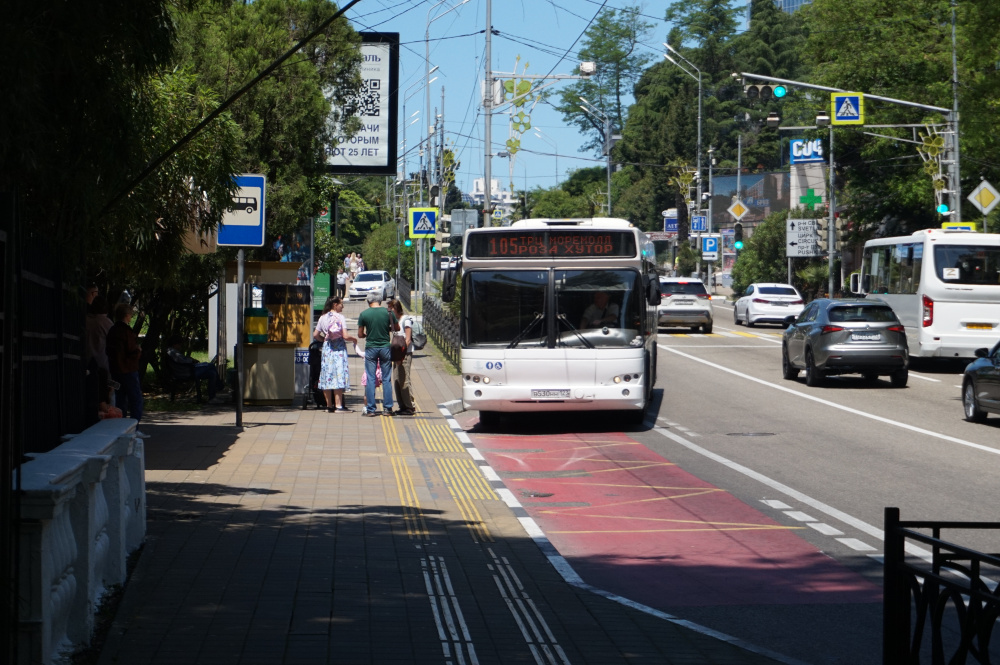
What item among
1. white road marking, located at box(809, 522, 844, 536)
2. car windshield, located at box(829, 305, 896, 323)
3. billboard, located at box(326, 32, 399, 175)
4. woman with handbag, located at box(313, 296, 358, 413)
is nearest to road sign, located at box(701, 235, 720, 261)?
billboard, located at box(326, 32, 399, 175)

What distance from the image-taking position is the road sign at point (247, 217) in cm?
1608

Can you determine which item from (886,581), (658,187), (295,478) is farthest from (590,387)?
(658,187)

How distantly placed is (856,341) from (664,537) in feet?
49.1

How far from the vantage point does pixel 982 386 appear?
59.1 ft

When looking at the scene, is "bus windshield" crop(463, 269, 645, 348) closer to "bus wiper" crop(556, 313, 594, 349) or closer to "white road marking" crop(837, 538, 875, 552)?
"bus wiper" crop(556, 313, 594, 349)

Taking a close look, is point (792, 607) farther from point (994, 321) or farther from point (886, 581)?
point (994, 321)

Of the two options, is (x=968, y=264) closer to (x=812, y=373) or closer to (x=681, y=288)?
(x=812, y=373)

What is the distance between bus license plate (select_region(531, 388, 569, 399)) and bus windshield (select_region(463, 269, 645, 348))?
632mm

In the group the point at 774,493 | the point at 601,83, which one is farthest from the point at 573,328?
the point at 601,83

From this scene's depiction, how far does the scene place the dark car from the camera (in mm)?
23828

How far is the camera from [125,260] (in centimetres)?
Answer: 1080

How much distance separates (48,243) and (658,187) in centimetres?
9679

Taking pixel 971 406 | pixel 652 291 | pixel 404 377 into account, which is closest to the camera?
pixel 652 291

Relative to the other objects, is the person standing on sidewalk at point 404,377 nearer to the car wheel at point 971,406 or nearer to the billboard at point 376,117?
the billboard at point 376,117
